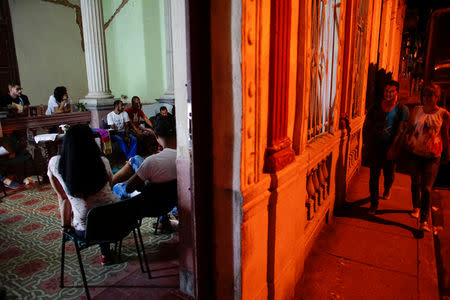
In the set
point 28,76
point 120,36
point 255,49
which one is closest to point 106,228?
point 255,49

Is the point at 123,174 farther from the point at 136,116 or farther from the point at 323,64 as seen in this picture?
A: the point at 136,116

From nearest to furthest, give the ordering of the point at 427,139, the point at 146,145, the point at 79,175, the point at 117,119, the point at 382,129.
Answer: the point at 79,175 < the point at 427,139 < the point at 382,129 < the point at 117,119 < the point at 146,145

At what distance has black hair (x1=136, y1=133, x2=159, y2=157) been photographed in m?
6.89

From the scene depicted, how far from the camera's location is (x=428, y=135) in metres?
Answer: 3.40

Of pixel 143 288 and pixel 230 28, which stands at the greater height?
pixel 230 28

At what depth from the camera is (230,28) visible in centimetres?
160

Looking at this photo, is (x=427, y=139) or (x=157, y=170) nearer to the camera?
(x=157, y=170)

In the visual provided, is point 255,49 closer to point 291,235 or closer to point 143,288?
point 291,235

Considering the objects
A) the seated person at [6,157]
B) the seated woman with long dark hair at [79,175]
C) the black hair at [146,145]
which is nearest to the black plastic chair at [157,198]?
the seated woman with long dark hair at [79,175]

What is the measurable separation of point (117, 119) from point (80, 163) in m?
4.52

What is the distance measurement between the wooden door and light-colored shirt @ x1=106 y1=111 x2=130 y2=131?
470 cm

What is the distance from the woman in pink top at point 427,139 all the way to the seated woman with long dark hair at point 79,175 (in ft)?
11.1

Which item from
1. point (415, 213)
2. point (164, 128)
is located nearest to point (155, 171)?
point (164, 128)

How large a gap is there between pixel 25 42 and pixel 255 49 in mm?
10185
